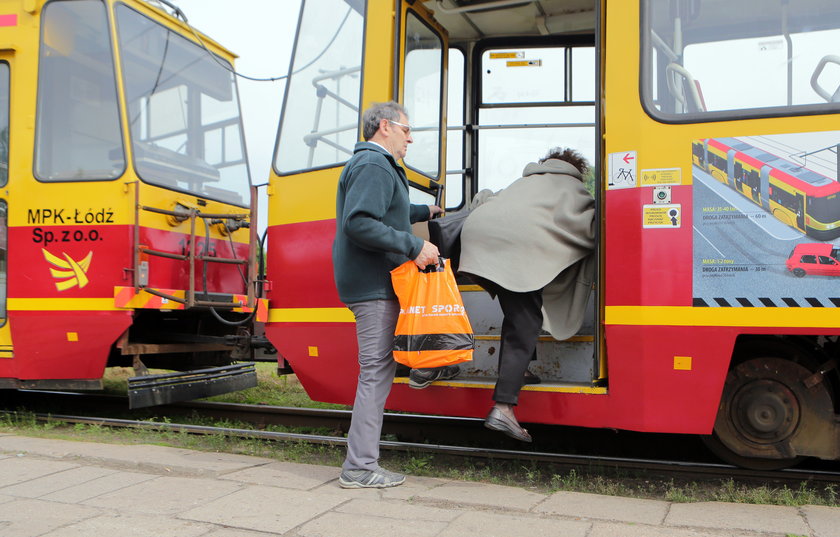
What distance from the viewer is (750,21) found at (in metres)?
3.67

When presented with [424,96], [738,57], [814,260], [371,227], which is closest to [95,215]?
[424,96]

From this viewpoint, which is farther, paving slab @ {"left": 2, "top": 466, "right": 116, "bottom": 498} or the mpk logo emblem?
the mpk logo emblem

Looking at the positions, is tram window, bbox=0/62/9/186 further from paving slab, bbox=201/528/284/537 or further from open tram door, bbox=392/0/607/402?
paving slab, bbox=201/528/284/537

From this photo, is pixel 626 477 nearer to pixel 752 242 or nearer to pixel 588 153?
pixel 752 242

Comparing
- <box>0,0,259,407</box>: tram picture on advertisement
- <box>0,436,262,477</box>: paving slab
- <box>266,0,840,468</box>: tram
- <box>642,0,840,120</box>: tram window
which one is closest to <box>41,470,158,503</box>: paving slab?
<box>0,436,262,477</box>: paving slab

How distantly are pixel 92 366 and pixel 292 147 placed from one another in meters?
2.49

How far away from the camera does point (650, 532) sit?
2.99m

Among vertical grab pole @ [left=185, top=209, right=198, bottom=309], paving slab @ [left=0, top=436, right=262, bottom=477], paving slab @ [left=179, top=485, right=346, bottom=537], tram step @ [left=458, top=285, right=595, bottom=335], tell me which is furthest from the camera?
vertical grab pole @ [left=185, top=209, right=198, bottom=309]

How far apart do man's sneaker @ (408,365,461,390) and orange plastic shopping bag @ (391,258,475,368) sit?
0.14 m

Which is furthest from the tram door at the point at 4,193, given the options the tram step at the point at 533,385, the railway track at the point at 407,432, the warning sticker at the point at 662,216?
the warning sticker at the point at 662,216

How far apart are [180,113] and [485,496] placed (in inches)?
194

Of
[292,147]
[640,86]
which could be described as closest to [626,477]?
[640,86]

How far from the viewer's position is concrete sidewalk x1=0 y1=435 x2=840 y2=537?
9.87 ft

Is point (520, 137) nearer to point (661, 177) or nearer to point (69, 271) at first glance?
point (661, 177)
